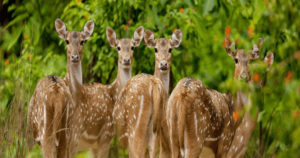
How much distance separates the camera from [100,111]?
22.0 feet

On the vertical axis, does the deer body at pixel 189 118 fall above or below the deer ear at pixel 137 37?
below

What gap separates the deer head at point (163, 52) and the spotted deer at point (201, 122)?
0.73 meters

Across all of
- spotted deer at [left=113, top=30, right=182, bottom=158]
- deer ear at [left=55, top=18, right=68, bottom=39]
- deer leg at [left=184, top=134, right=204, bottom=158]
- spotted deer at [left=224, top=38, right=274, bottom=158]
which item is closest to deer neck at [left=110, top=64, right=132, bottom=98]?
spotted deer at [left=113, top=30, right=182, bottom=158]

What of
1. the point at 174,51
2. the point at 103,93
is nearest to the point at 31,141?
the point at 103,93

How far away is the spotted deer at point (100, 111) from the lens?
658 cm

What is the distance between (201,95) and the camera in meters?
5.76

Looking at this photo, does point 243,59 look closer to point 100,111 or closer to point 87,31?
point 100,111

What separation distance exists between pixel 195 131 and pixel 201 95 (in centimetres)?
38

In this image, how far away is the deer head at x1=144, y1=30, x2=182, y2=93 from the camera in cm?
673

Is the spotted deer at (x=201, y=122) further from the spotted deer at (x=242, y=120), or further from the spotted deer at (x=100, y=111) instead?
the spotted deer at (x=100, y=111)

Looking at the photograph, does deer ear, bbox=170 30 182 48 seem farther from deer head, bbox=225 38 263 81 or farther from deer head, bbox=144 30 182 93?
deer head, bbox=225 38 263 81

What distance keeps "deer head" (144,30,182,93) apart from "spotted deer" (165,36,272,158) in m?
0.73

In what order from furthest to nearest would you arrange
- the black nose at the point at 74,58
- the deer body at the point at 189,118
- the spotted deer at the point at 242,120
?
the black nose at the point at 74,58, the spotted deer at the point at 242,120, the deer body at the point at 189,118

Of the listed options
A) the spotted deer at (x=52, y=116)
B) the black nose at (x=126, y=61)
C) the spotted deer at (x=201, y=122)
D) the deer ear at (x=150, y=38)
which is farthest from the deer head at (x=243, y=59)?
the spotted deer at (x=52, y=116)
